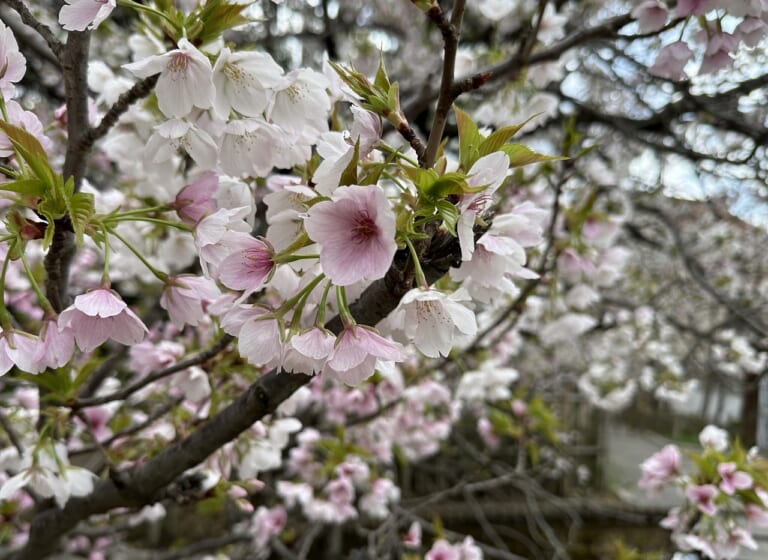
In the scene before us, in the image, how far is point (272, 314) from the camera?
2.10 ft

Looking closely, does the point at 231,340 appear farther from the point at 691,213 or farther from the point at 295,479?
the point at 691,213

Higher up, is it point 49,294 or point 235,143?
point 235,143

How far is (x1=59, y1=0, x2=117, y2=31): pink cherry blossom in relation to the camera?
2.10 ft

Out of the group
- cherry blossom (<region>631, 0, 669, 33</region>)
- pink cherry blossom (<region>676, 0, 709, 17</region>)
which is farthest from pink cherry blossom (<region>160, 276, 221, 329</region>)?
cherry blossom (<region>631, 0, 669, 33</region>)

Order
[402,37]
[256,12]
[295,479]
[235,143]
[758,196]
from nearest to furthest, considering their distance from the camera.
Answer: [235,143]
[295,479]
[256,12]
[758,196]
[402,37]

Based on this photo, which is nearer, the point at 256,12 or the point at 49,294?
the point at 49,294

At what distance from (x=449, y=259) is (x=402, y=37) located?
4.42 meters

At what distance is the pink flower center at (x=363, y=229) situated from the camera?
0.54 m

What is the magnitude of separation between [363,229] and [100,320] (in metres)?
0.36

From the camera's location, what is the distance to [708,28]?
3.50ft

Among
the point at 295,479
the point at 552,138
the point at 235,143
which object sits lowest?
the point at 295,479

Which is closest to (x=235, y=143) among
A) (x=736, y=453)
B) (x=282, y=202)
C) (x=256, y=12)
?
(x=282, y=202)

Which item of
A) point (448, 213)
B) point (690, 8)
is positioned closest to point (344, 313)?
point (448, 213)

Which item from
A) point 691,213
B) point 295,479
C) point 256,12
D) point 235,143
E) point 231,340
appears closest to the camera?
point 235,143
